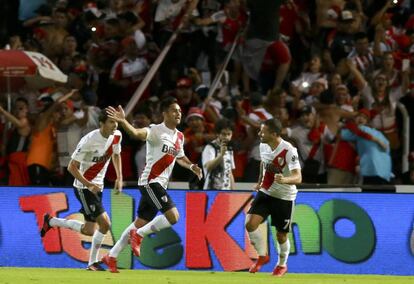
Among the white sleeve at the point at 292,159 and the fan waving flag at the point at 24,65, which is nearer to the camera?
the white sleeve at the point at 292,159

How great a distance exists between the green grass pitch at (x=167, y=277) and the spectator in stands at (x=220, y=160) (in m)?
1.44

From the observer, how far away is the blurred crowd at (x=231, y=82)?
18.2 meters

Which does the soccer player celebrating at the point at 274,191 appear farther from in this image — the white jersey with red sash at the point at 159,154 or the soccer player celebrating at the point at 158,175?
the white jersey with red sash at the point at 159,154

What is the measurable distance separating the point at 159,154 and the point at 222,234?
2.16 meters

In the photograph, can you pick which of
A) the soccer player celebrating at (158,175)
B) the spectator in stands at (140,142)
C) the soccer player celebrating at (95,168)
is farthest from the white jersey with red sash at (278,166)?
the spectator in stands at (140,142)

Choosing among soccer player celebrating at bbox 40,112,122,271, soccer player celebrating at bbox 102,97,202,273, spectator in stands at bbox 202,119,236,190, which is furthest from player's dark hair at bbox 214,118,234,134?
soccer player celebrating at bbox 40,112,122,271

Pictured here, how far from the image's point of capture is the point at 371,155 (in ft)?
57.8

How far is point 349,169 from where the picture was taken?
18094 mm

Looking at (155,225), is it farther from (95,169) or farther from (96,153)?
(96,153)

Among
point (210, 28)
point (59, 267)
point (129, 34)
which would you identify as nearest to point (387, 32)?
point (210, 28)

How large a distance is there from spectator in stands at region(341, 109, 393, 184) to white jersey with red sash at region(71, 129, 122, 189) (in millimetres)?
3878

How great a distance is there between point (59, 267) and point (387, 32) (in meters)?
7.32

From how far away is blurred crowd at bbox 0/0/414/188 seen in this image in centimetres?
1822

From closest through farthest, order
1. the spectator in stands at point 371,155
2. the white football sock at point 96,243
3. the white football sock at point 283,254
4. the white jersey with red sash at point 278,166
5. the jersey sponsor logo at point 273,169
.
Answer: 1. the white jersey with red sash at point 278,166
2. the jersey sponsor logo at point 273,169
3. the white football sock at point 283,254
4. the white football sock at point 96,243
5. the spectator in stands at point 371,155
